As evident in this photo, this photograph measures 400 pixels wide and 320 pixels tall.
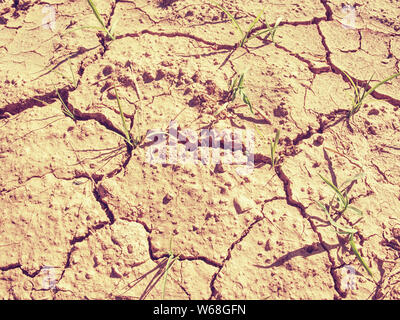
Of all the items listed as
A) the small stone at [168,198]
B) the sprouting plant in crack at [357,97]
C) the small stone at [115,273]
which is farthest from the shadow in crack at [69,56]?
the sprouting plant in crack at [357,97]

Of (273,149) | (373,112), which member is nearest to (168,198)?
(273,149)

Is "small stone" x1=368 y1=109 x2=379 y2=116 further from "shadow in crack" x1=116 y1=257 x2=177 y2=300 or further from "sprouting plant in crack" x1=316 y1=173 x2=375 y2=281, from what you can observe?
"shadow in crack" x1=116 y1=257 x2=177 y2=300

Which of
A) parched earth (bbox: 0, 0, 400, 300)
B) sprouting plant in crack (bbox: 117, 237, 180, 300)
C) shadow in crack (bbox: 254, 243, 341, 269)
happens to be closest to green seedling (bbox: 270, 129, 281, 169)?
parched earth (bbox: 0, 0, 400, 300)

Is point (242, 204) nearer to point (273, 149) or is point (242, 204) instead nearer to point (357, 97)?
point (273, 149)

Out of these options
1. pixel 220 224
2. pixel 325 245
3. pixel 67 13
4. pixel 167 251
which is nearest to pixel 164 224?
pixel 167 251

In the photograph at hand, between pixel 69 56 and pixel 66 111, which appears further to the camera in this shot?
pixel 69 56

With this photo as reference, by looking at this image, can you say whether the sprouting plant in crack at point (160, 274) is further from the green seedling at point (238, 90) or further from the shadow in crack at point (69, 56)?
the shadow in crack at point (69, 56)

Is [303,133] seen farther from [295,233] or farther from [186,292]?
[186,292]

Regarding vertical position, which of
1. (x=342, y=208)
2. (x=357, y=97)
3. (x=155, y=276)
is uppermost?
(x=357, y=97)
